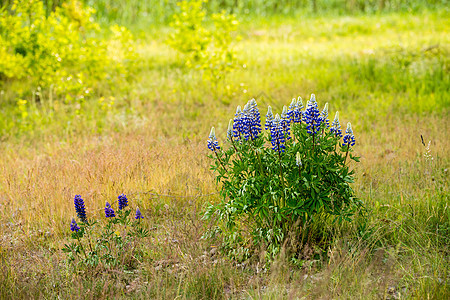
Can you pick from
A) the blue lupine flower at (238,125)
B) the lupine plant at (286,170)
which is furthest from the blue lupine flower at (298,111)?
the blue lupine flower at (238,125)

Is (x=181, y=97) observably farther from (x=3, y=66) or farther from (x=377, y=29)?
(x=377, y=29)

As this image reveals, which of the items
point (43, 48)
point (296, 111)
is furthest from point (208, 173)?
point (43, 48)

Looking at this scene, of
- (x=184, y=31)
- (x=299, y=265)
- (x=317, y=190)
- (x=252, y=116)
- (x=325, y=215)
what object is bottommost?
(x=299, y=265)

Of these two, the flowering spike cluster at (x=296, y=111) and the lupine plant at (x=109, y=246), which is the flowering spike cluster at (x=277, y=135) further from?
the lupine plant at (x=109, y=246)

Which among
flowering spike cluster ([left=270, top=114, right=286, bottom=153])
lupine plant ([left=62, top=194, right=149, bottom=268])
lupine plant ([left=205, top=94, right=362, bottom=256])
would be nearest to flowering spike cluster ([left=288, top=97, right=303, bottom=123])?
lupine plant ([left=205, top=94, right=362, bottom=256])

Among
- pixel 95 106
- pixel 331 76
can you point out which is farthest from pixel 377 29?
pixel 95 106

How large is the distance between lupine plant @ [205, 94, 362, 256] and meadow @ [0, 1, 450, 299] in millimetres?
298

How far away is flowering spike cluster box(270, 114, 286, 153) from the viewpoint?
129 inches

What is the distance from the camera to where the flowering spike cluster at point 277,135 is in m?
3.27

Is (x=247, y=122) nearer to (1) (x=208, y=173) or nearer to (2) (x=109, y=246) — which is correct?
(2) (x=109, y=246)

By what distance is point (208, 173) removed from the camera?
4965 millimetres

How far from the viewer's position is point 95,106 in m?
9.01

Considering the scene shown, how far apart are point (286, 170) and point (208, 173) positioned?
5.62 ft

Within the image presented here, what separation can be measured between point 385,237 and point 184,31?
23.9ft
